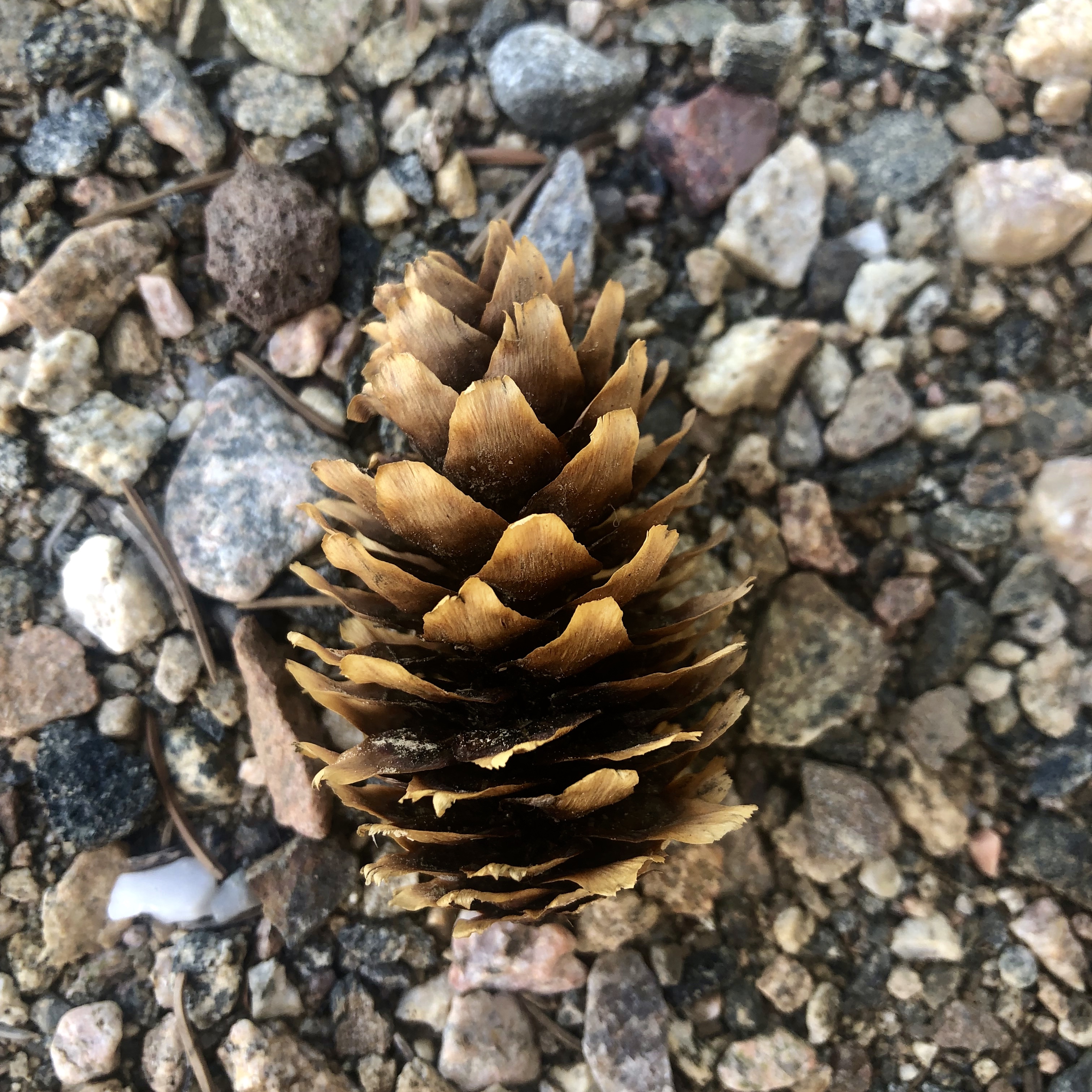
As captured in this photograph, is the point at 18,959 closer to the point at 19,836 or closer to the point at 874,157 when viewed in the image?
the point at 19,836

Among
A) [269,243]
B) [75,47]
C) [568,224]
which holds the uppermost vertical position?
[75,47]

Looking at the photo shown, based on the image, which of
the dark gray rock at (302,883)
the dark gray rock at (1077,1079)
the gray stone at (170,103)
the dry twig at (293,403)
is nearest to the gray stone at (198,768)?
the dark gray rock at (302,883)

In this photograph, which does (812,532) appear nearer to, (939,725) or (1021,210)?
(939,725)

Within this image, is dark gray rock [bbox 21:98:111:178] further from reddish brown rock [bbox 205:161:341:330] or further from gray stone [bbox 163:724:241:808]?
gray stone [bbox 163:724:241:808]

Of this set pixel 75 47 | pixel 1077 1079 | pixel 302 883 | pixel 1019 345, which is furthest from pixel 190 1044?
pixel 1019 345

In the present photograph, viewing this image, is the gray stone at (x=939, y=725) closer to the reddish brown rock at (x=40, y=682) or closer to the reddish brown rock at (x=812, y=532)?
the reddish brown rock at (x=812, y=532)

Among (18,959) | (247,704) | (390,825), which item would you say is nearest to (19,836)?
(18,959)

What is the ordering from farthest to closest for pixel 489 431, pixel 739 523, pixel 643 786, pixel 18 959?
pixel 739 523
pixel 18 959
pixel 643 786
pixel 489 431
